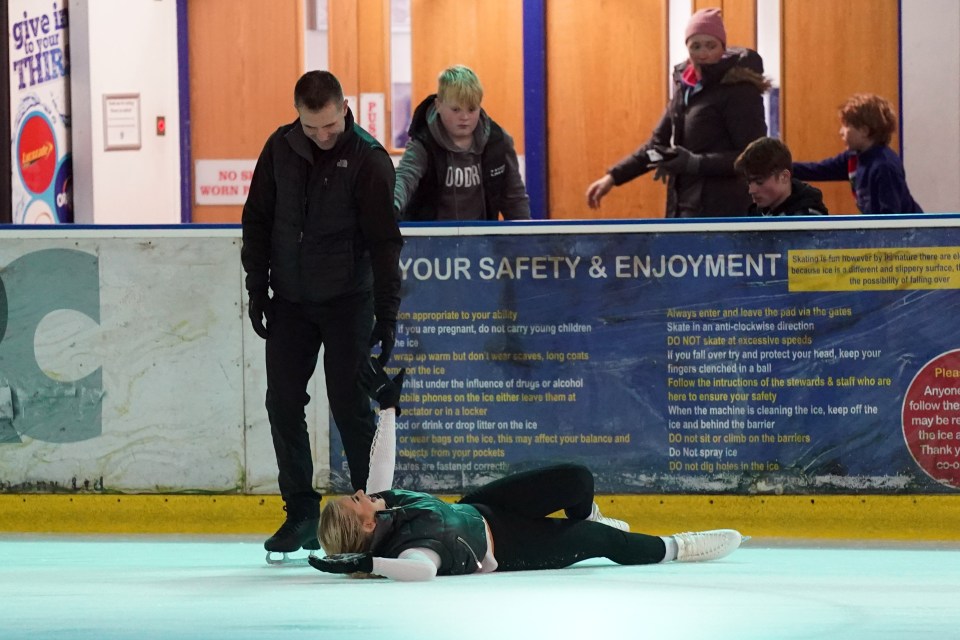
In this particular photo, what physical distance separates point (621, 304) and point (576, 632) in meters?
2.86

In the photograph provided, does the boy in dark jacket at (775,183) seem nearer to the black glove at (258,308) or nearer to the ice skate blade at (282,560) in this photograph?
the black glove at (258,308)

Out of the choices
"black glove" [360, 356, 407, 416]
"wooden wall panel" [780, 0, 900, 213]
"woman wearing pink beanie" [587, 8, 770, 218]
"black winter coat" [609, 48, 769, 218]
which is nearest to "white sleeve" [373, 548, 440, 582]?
"black glove" [360, 356, 407, 416]

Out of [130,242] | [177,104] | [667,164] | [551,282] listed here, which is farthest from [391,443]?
[177,104]

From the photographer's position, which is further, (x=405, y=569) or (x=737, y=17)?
(x=737, y=17)

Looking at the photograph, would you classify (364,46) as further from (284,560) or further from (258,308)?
(284,560)

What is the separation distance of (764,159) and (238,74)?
4.86 metres

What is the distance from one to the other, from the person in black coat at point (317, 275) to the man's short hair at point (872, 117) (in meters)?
2.52

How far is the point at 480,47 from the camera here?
9500 mm

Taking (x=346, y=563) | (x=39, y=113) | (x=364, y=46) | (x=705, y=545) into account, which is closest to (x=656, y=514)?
(x=705, y=545)

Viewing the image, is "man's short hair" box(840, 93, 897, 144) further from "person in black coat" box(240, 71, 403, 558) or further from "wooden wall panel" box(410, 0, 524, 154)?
"wooden wall panel" box(410, 0, 524, 154)

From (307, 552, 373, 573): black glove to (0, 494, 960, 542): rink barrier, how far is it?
171 cm

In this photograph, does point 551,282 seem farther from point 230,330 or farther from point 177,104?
point 177,104

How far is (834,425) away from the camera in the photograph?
5.67 metres

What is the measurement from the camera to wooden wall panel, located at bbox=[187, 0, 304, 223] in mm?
9711
